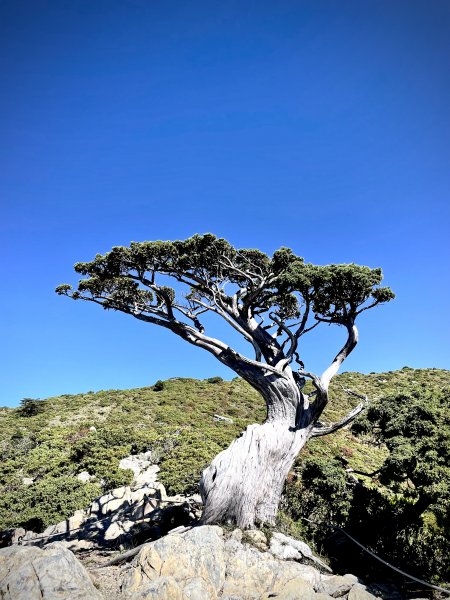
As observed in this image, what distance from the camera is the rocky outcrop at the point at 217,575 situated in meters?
6.01

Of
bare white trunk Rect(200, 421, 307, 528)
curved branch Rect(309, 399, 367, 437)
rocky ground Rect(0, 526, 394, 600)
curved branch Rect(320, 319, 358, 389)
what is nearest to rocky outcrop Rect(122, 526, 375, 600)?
rocky ground Rect(0, 526, 394, 600)

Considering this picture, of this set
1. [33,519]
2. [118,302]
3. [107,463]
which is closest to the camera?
[33,519]

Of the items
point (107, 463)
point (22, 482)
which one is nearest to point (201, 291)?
point (107, 463)

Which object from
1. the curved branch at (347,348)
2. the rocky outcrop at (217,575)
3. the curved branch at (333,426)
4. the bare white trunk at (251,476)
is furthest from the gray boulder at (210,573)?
the curved branch at (347,348)

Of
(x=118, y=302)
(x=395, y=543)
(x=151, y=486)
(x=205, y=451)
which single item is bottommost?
(x=395, y=543)

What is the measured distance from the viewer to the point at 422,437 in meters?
9.44

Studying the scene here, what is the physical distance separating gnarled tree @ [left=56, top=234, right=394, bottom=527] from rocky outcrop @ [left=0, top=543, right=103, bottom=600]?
390 centimetres

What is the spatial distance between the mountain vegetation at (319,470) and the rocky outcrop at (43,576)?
5.66 meters

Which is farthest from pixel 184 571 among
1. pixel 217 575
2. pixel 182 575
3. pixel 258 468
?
pixel 258 468

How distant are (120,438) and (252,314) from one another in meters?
11.1

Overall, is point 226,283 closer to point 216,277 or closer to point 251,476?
point 216,277

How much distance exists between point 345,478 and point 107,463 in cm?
1051

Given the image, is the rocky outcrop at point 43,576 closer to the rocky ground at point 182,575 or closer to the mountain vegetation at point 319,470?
the rocky ground at point 182,575

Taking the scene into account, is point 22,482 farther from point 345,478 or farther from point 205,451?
point 345,478
